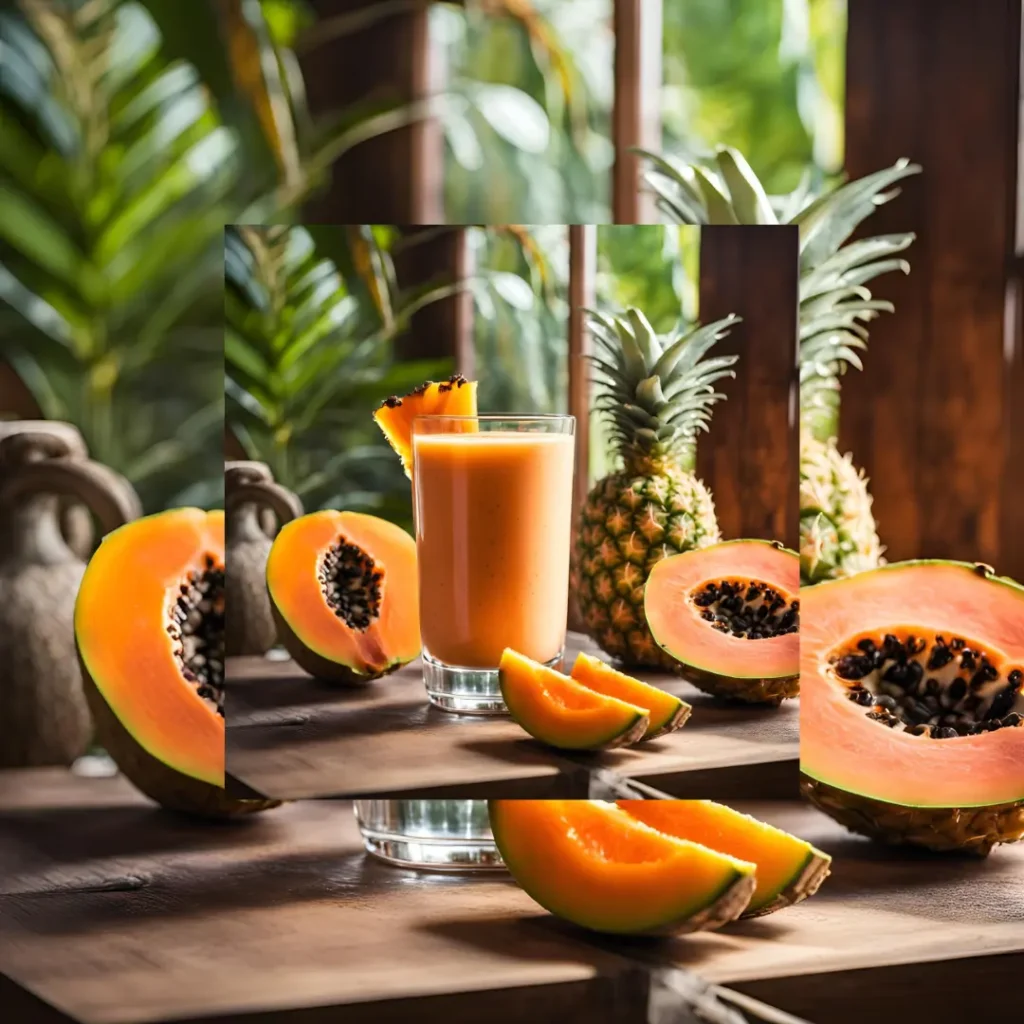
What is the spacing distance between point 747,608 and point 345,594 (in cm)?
21

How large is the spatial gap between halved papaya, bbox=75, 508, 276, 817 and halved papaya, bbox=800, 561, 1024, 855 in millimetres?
354

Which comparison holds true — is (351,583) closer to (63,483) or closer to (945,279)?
(63,483)

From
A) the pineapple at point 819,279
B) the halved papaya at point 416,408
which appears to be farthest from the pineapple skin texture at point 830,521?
the halved papaya at point 416,408

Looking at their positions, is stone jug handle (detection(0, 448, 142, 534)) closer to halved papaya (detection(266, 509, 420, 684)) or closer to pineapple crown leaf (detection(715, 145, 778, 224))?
halved papaya (detection(266, 509, 420, 684))

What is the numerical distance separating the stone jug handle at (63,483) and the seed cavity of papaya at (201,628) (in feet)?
0.45

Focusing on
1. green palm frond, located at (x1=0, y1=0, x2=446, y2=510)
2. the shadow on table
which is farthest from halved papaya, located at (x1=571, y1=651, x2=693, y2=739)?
green palm frond, located at (x1=0, y1=0, x2=446, y2=510)

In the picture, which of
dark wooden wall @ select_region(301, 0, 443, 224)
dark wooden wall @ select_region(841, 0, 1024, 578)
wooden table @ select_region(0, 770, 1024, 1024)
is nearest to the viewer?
wooden table @ select_region(0, 770, 1024, 1024)

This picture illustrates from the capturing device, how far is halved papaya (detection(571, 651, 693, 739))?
2.24 feet

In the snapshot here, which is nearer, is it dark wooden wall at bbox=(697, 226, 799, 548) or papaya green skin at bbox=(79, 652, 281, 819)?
dark wooden wall at bbox=(697, 226, 799, 548)

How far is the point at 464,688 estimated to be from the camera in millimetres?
677

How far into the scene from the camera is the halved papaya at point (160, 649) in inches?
31.4

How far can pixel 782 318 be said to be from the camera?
2.26 ft

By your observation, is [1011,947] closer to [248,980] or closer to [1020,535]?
[248,980]

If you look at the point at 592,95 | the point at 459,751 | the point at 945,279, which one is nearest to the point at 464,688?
the point at 459,751
